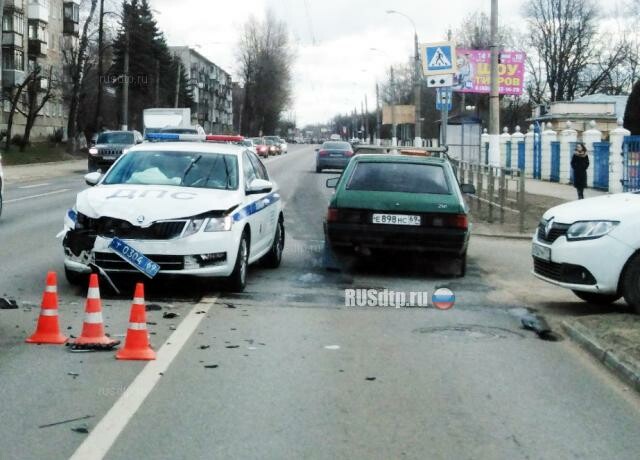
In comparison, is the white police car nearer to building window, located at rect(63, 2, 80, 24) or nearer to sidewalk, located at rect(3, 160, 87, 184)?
sidewalk, located at rect(3, 160, 87, 184)

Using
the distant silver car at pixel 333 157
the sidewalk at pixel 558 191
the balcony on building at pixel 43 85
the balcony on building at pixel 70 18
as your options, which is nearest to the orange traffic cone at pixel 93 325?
the sidewalk at pixel 558 191

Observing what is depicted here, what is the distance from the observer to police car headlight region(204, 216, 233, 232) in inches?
372

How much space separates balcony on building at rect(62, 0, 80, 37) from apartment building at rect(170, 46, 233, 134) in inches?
1339

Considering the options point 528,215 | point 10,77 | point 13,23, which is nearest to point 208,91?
point 13,23

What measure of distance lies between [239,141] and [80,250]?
4.97m

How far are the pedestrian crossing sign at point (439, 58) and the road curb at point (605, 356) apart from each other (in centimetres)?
1760

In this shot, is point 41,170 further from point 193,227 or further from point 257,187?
point 193,227

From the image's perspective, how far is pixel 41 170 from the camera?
45.8 m

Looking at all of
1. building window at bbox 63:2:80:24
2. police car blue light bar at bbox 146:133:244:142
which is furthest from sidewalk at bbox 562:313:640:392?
building window at bbox 63:2:80:24

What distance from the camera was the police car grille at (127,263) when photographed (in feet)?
30.2

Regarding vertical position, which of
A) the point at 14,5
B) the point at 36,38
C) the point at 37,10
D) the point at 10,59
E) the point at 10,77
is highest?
the point at 37,10

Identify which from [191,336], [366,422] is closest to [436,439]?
[366,422]

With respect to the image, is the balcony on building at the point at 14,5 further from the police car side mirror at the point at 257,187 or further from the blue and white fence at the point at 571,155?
the police car side mirror at the point at 257,187

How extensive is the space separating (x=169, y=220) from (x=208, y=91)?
150 m
